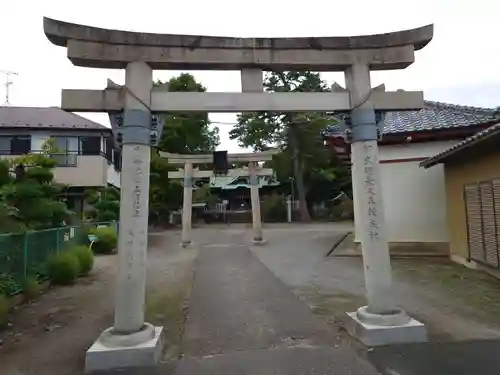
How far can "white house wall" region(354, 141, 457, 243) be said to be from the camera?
12.8m

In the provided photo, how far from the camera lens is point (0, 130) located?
22141mm

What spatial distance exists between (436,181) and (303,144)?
20.6 metres

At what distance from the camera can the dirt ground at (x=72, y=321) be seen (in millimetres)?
5168

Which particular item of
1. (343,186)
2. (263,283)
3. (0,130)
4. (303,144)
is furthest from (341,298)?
(343,186)

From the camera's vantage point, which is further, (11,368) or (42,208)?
(42,208)

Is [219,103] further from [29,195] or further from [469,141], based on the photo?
[469,141]

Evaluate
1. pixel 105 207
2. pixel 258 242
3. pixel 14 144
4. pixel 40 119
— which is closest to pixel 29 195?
pixel 105 207

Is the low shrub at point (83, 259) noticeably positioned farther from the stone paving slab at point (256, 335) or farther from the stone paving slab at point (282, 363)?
the stone paving slab at point (282, 363)

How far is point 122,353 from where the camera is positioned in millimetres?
4840

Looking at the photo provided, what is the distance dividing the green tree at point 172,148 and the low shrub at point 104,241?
32.2 ft

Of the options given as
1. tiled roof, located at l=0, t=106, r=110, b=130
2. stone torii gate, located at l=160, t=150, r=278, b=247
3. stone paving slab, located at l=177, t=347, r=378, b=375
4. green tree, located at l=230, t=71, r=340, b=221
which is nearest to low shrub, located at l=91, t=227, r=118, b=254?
stone torii gate, located at l=160, t=150, r=278, b=247

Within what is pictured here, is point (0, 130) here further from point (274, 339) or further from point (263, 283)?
point (274, 339)

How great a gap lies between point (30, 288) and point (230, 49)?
6.13 meters

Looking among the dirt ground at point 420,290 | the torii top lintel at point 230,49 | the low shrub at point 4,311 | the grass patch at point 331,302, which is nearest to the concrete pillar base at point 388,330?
the dirt ground at point 420,290
